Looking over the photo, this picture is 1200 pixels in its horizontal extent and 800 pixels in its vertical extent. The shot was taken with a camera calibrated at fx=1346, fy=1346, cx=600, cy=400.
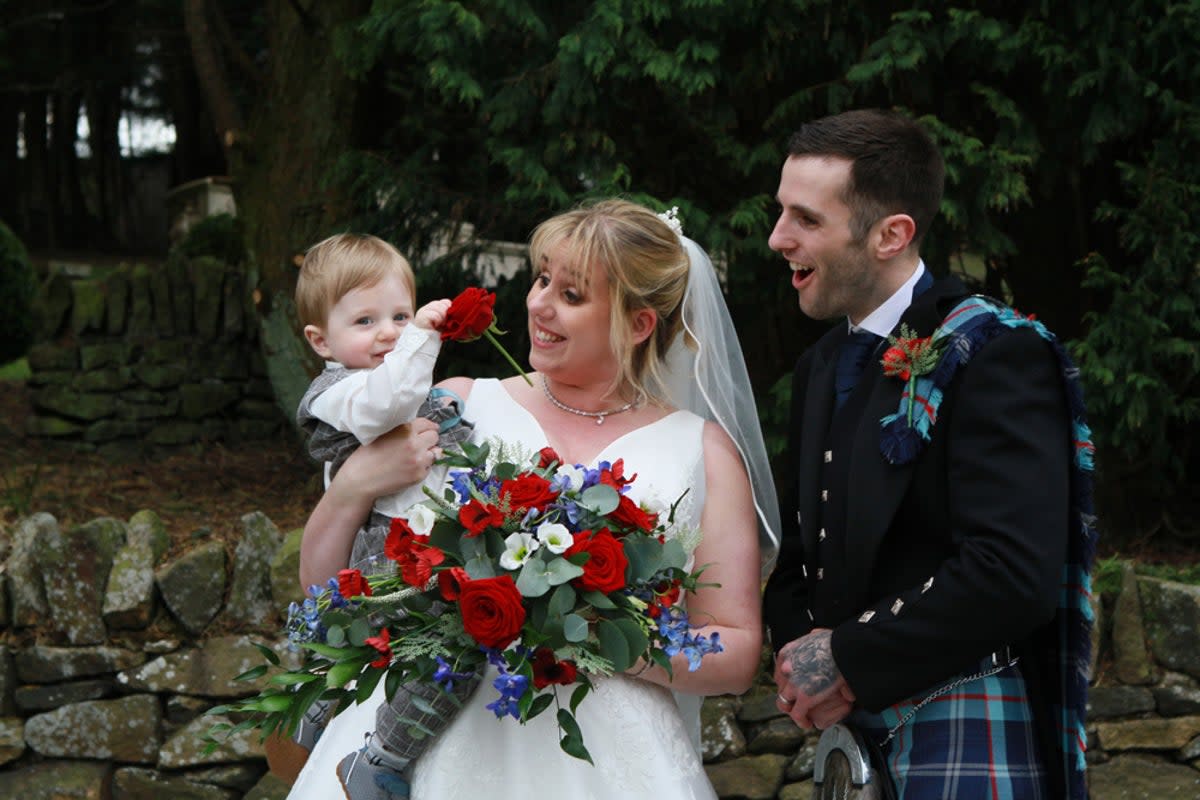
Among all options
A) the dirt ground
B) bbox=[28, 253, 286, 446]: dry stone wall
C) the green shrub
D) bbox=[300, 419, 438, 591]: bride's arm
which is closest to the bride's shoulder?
bbox=[300, 419, 438, 591]: bride's arm

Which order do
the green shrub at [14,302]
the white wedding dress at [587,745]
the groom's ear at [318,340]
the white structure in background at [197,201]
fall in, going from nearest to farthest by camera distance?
the white wedding dress at [587,745] < the groom's ear at [318,340] < the green shrub at [14,302] < the white structure in background at [197,201]

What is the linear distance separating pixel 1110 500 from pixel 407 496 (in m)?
3.78

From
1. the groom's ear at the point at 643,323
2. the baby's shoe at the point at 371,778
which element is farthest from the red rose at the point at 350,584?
the groom's ear at the point at 643,323

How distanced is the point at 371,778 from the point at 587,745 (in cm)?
46

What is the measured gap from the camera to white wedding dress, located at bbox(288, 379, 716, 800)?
281 centimetres

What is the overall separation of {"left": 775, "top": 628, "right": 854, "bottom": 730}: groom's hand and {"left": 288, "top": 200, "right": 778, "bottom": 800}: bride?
0.54ft

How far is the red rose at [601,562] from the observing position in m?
2.43

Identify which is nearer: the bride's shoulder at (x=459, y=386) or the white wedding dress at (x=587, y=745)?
the white wedding dress at (x=587, y=745)

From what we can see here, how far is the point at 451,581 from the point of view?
2496mm

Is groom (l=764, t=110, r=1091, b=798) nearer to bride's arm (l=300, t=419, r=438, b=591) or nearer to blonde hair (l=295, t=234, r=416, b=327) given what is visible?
bride's arm (l=300, t=419, r=438, b=591)

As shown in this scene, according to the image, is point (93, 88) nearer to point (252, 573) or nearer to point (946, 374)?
point (252, 573)

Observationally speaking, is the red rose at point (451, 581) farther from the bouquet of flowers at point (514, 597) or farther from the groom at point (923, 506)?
the groom at point (923, 506)

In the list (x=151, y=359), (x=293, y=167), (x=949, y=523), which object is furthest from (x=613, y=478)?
(x=151, y=359)

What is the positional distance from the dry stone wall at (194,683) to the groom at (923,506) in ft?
6.09
